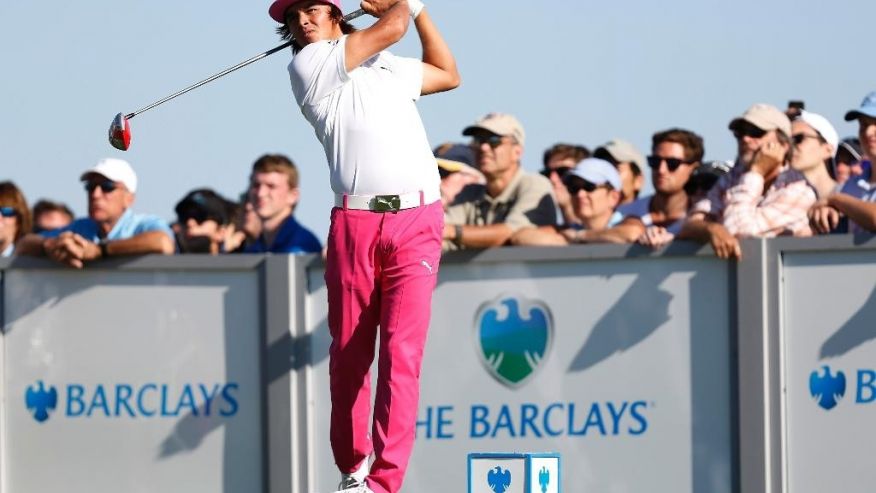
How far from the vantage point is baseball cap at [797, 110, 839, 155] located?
10070mm

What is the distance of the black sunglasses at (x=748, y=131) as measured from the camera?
9648mm

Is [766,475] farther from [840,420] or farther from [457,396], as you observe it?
[457,396]

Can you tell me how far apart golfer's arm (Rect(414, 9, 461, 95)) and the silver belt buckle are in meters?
0.49

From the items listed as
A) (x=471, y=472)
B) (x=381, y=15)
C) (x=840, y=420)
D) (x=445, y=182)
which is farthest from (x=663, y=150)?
(x=471, y=472)

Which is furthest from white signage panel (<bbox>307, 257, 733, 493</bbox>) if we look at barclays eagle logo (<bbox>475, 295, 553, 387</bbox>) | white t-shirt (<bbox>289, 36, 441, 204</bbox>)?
white t-shirt (<bbox>289, 36, 441, 204</bbox>)

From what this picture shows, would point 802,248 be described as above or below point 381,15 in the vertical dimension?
below

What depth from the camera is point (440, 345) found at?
31.7ft

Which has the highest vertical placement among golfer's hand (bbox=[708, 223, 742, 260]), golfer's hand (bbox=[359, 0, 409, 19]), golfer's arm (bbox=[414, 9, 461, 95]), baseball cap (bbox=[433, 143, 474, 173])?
golfer's hand (bbox=[359, 0, 409, 19])

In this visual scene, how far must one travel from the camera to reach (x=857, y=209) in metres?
8.91

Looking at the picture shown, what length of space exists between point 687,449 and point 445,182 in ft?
7.06

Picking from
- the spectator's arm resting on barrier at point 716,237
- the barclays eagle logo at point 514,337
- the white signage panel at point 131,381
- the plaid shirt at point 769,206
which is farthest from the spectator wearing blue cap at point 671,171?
the white signage panel at point 131,381

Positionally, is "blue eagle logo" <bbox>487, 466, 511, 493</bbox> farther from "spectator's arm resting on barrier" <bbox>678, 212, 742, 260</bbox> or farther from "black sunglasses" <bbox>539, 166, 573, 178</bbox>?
"black sunglasses" <bbox>539, 166, 573, 178</bbox>

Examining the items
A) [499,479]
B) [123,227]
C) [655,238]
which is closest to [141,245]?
[123,227]

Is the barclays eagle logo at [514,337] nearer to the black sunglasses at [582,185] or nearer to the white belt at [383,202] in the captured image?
the black sunglasses at [582,185]
